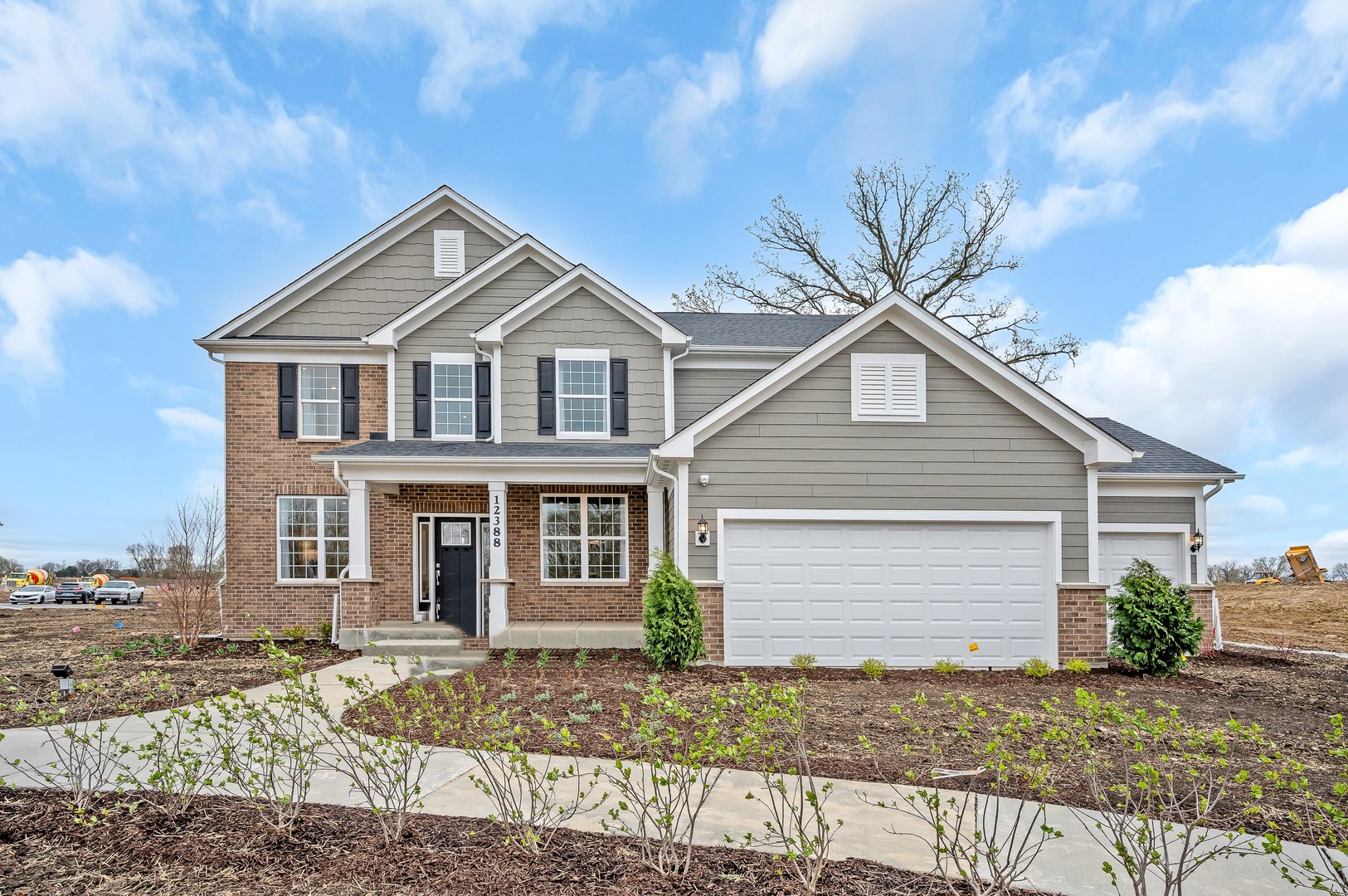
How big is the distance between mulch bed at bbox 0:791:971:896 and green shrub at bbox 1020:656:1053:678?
784 cm

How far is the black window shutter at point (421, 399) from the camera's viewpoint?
14969 mm

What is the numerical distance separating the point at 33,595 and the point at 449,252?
3087 centimetres

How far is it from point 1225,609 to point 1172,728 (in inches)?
888

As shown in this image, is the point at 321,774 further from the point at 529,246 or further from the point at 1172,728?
the point at 529,246

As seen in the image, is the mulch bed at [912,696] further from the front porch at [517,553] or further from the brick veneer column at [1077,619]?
the front porch at [517,553]

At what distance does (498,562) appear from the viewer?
531 inches

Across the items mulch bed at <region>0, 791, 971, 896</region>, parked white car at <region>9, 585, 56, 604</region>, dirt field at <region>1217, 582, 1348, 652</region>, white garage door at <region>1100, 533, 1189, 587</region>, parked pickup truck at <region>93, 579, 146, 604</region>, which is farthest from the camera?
parked pickup truck at <region>93, 579, 146, 604</region>

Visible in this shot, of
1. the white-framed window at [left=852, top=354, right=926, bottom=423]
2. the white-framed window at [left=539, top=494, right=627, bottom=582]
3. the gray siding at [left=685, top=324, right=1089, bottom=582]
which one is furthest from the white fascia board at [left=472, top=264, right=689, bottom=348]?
the white-framed window at [left=852, top=354, right=926, bottom=423]

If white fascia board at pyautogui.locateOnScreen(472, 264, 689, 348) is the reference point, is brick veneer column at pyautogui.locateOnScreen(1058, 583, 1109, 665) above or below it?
below

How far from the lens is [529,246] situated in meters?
15.4

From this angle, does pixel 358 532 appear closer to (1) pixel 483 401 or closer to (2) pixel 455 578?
(2) pixel 455 578

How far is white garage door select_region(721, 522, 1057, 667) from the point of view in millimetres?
11648

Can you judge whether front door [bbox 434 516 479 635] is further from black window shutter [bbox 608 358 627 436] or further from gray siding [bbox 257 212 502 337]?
gray siding [bbox 257 212 502 337]

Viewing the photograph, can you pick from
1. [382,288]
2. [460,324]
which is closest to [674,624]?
[460,324]
